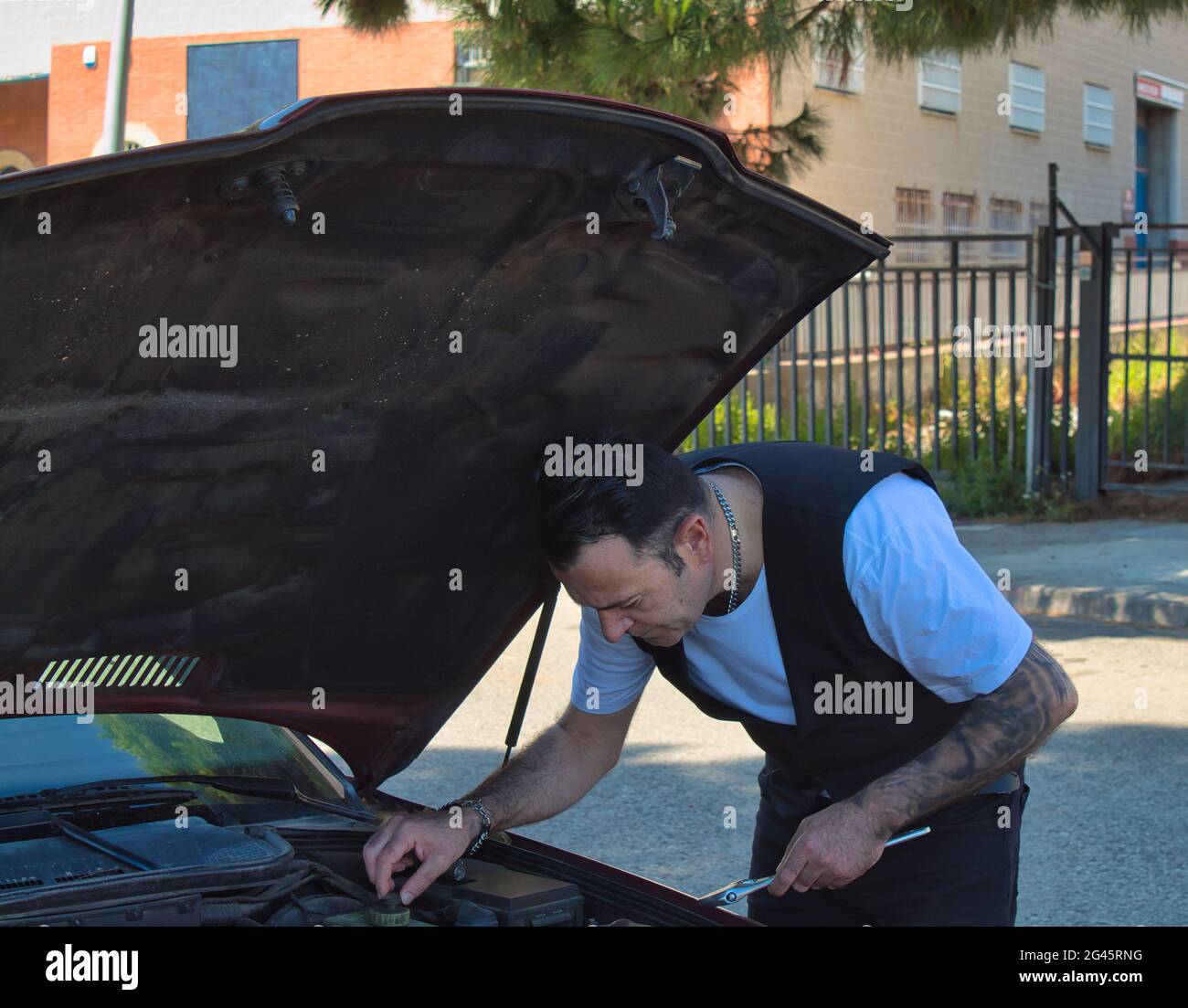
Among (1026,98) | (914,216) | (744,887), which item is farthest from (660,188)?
(1026,98)

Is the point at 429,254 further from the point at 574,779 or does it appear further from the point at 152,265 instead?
the point at 574,779

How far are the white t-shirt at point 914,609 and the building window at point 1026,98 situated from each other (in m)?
23.4

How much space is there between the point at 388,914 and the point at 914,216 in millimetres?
20477

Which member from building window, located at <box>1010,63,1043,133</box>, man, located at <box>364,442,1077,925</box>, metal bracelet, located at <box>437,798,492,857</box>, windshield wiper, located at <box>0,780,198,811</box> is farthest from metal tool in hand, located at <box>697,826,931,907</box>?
building window, located at <box>1010,63,1043,133</box>

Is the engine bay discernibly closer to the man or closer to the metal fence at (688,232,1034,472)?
the man

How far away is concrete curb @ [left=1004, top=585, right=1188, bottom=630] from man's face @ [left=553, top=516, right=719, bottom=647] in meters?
5.80

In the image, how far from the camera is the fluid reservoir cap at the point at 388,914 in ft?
7.46

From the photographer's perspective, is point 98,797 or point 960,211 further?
point 960,211

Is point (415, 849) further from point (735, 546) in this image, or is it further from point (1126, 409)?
point (1126, 409)

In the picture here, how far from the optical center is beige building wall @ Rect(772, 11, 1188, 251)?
64.0 feet

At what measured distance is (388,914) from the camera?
228 centimetres

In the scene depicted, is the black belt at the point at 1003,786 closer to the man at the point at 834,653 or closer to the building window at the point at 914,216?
the man at the point at 834,653

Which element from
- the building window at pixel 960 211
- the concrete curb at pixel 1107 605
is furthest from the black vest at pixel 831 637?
the building window at pixel 960 211
